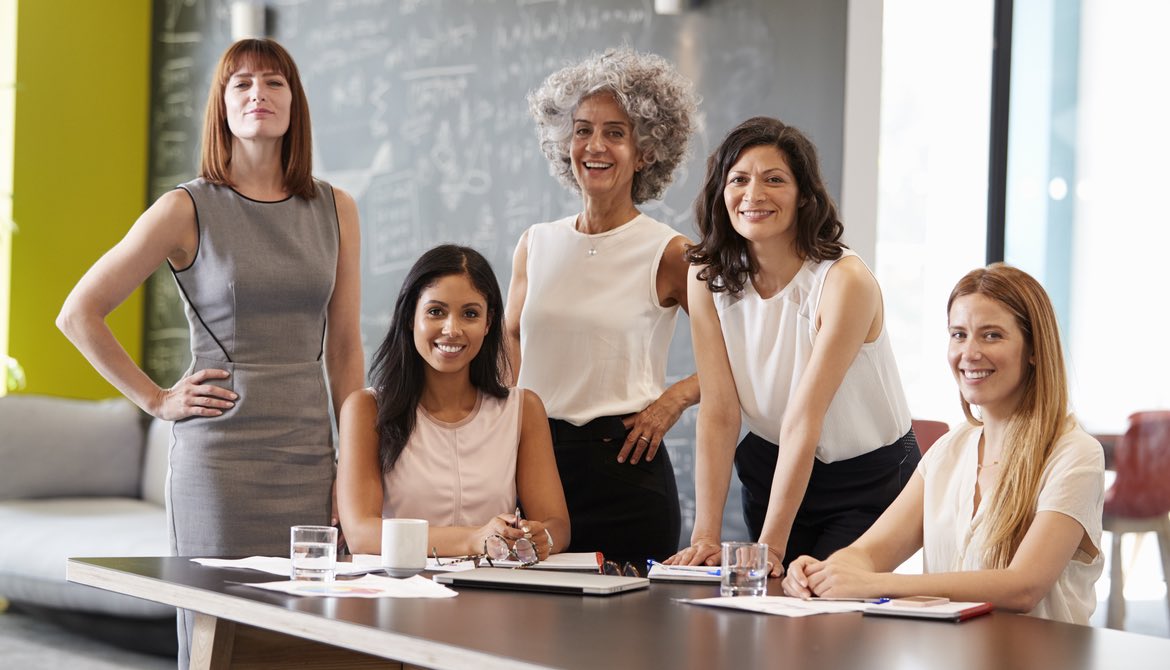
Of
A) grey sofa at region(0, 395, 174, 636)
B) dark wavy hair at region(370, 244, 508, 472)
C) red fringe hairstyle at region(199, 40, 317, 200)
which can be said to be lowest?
grey sofa at region(0, 395, 174, 636)

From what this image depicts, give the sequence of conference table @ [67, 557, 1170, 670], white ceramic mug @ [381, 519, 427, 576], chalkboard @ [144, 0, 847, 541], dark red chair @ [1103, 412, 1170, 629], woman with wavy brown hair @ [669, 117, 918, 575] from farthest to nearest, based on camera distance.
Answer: chalkboard @ [144, 0, 847, 541]
dark red chair @ [1103, 412, 1170, 629]
woman with wavy brown hair @ [669, 117, 918, 575]
white ceramic mug @ [381, 519, 427, 576]
conference table @ [67, 557, 1170, 670]

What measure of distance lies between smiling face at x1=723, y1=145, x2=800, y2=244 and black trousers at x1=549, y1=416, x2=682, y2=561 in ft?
1.76

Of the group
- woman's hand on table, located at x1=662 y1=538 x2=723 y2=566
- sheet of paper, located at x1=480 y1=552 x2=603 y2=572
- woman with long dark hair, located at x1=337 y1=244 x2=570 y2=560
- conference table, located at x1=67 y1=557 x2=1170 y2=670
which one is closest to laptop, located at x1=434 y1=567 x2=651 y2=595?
conference table, located at x1=67 y1=557 x2=1170 y2=670

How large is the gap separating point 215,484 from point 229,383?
0.18 metres

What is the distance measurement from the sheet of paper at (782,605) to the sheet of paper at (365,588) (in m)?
0.32

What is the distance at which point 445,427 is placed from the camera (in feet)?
7.50

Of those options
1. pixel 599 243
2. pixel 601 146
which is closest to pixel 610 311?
pixel 599 243

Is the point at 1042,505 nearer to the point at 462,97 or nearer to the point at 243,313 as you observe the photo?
the point at 243,313

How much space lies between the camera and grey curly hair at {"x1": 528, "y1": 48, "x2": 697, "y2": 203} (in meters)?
2.63

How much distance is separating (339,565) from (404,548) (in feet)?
0.50

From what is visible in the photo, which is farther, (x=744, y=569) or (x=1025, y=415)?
(x=1025, y=415)

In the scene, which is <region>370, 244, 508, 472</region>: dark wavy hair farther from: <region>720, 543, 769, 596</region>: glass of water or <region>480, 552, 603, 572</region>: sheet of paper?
<region>720, 543, 769, 596</region>: glass of water

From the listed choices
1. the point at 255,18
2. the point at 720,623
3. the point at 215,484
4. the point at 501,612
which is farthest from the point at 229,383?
the point at 255,18

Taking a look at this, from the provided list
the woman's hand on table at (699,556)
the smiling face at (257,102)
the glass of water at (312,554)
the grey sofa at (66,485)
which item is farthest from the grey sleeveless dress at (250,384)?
the grey sofa at (66,485)
